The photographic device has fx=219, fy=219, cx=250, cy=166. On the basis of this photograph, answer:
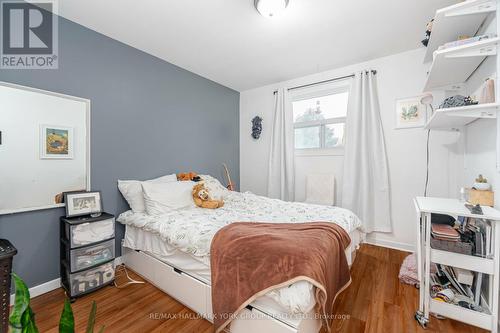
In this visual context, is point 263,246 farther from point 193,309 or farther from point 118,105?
point 118,105

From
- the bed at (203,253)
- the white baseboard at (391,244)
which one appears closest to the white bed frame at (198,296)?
the bed at (203,253)

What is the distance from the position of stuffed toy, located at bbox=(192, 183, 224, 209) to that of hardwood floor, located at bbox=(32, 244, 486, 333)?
944 millimetres

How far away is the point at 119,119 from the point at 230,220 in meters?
1.73

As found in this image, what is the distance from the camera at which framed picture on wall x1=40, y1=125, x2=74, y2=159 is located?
200 cm

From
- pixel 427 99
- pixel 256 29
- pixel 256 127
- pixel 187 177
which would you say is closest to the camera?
pixel 256 29

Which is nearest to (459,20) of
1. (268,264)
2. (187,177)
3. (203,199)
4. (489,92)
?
(489,92)

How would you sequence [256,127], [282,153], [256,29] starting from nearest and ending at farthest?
[256,29] < [282,153] < [256,127]

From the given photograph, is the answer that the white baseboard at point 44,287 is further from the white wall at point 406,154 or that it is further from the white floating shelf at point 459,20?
the white floating shelf at point 459,20

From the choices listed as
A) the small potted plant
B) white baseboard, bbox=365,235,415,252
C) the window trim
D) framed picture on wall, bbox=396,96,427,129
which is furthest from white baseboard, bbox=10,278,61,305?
framed picture on wall, bbox=396,96,427,129

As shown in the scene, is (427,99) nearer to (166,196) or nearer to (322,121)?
(322,121)

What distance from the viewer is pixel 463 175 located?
7.94 feet

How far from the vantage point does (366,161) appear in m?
2.97

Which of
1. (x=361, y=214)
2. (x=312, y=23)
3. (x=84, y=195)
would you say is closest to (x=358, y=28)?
(x=312, y=23)

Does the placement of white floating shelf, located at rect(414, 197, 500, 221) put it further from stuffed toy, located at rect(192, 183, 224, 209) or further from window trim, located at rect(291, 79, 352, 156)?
stuffed toy, located at rect(192, 183, 224, 209)
